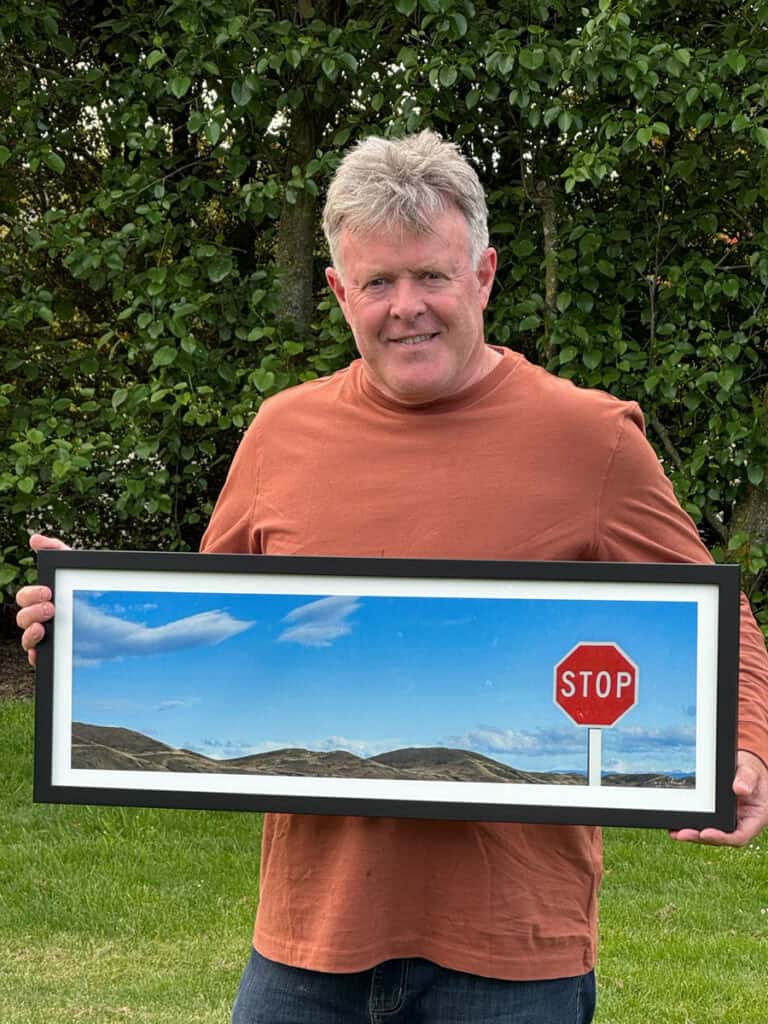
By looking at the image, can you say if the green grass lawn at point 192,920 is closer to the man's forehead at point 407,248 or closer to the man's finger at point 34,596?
the man's finger at point 34,596

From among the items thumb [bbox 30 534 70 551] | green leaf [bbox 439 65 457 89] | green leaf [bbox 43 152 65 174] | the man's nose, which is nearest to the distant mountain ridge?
thumb [bbox 30 534 70 551]

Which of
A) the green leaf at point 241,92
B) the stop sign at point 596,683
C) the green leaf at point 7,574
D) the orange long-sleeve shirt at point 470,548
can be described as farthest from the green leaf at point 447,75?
the stop sign at point 596,683

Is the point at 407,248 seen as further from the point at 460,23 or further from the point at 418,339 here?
the point at 460,23

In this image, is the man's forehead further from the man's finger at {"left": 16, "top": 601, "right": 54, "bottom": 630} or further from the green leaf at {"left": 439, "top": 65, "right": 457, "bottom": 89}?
the green leaf at {"left": 439, "top": 65, "right": 457, "bottom": 89}

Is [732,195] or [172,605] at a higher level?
[732,195]

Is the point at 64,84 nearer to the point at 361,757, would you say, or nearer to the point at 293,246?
the point at 293,246

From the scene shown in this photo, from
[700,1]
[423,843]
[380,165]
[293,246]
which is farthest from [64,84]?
[423,843]
